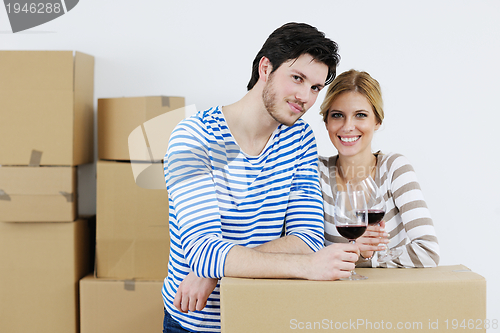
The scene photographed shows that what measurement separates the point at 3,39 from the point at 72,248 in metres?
1.12

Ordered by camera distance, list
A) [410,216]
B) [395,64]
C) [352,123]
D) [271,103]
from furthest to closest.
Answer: [395,64], [352,123], [410,216], [271,103]

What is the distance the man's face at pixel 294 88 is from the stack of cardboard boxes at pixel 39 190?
41.1 inches

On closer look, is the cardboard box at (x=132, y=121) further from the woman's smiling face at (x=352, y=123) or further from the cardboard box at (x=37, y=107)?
the woman's smiling face at (x=352, y=123)

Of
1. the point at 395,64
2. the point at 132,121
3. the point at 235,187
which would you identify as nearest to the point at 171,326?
the point at 235,187

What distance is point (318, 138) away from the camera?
1897 mm

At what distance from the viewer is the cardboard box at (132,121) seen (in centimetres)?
166

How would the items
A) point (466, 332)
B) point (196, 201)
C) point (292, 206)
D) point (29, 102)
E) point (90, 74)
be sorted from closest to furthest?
point (466, 332) → point (196, 201) → point (292, 206) → point (29, 102) → point (90, 74)

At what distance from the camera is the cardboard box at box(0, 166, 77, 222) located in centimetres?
167

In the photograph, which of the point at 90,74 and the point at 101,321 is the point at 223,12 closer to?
the point at 90,74

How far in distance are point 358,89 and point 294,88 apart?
1.17 feet

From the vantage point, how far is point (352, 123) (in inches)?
49.4

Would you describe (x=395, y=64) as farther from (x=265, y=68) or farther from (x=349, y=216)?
(x=349, y=216)

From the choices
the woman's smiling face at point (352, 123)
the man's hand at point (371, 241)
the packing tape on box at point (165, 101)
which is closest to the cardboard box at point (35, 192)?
the packing tape on box at point (165, 101)

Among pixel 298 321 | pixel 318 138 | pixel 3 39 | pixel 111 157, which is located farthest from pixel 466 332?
pixel 3 39
